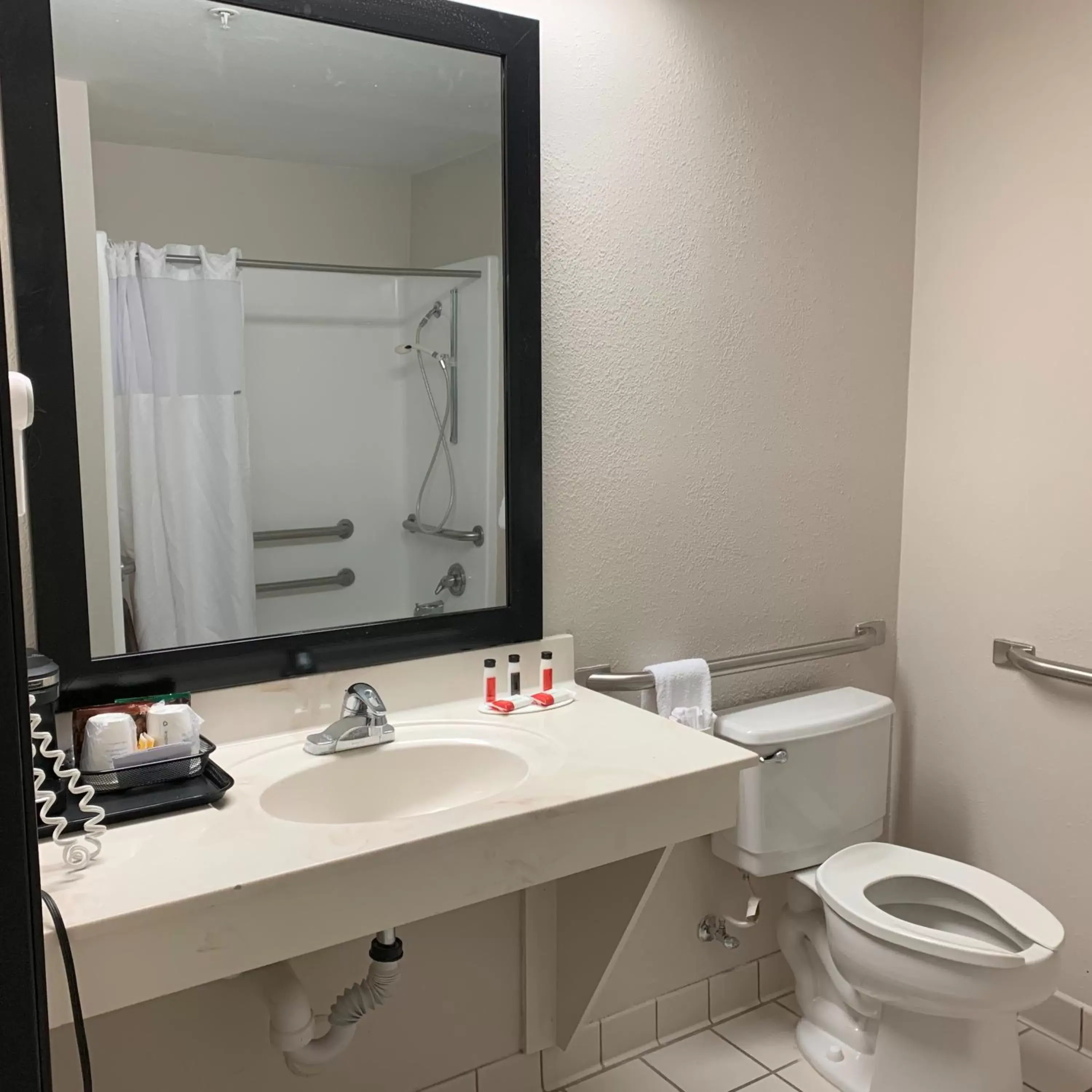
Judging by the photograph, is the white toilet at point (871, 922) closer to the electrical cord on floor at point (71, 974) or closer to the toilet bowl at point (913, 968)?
the toilet bowl at point (913, 968)

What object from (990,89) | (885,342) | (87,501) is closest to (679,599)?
(885,342)

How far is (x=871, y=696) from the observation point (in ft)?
6.98

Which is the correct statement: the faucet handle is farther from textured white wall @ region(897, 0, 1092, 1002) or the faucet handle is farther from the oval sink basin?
textured white wall @ region(897, 0, 1092, 1002)

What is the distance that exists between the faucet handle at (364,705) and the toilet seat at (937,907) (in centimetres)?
93

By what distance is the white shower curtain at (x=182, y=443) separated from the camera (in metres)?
1.46

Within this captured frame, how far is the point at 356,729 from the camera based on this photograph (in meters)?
1.52

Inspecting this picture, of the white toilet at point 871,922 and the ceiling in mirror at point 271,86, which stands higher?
the ceiling in mirror at point 271,86

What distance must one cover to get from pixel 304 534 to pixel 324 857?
2.08 feet

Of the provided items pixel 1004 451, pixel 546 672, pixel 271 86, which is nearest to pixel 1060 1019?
pixel 1004 451

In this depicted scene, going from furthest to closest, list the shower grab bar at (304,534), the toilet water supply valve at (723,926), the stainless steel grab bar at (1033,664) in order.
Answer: the toilet water supply valve at (723,926), the stainless steel grab bar at (1033,664), the shower grab bar at (304,534)

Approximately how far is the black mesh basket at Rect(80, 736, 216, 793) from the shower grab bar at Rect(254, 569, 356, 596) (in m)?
0.31

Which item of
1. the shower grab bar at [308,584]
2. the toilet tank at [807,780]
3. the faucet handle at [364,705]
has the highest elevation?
the shower grab bar at [308,584]

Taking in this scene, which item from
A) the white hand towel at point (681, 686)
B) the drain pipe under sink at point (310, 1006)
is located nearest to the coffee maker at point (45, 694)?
the drain pipe under sink at point (310, 1006)

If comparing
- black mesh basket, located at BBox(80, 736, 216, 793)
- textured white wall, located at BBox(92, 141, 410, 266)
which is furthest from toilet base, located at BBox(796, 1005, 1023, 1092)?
textured white wall, located at BBox(92, 141, 410, 266)
